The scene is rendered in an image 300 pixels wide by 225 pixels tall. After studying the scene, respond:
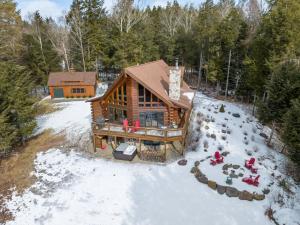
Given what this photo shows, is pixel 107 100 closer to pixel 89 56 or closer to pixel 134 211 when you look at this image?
pixel 134 211

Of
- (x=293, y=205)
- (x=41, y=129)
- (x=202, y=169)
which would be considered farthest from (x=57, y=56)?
(x=293, y=205)

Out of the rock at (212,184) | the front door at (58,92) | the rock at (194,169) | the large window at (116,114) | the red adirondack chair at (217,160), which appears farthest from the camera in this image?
the front door at (58,92)

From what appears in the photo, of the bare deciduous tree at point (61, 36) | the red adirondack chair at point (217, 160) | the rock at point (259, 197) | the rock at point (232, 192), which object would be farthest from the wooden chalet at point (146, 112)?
the bare deciduous tree at point (61, 36)

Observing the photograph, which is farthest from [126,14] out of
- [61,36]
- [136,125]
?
[136,125]

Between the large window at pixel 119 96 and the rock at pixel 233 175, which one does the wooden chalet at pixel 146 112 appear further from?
the rock at pixel 233 175

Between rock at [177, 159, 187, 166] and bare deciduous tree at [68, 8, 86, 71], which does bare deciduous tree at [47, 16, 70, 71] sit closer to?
bare deciduous tree at [68, 8, 86, 71]
